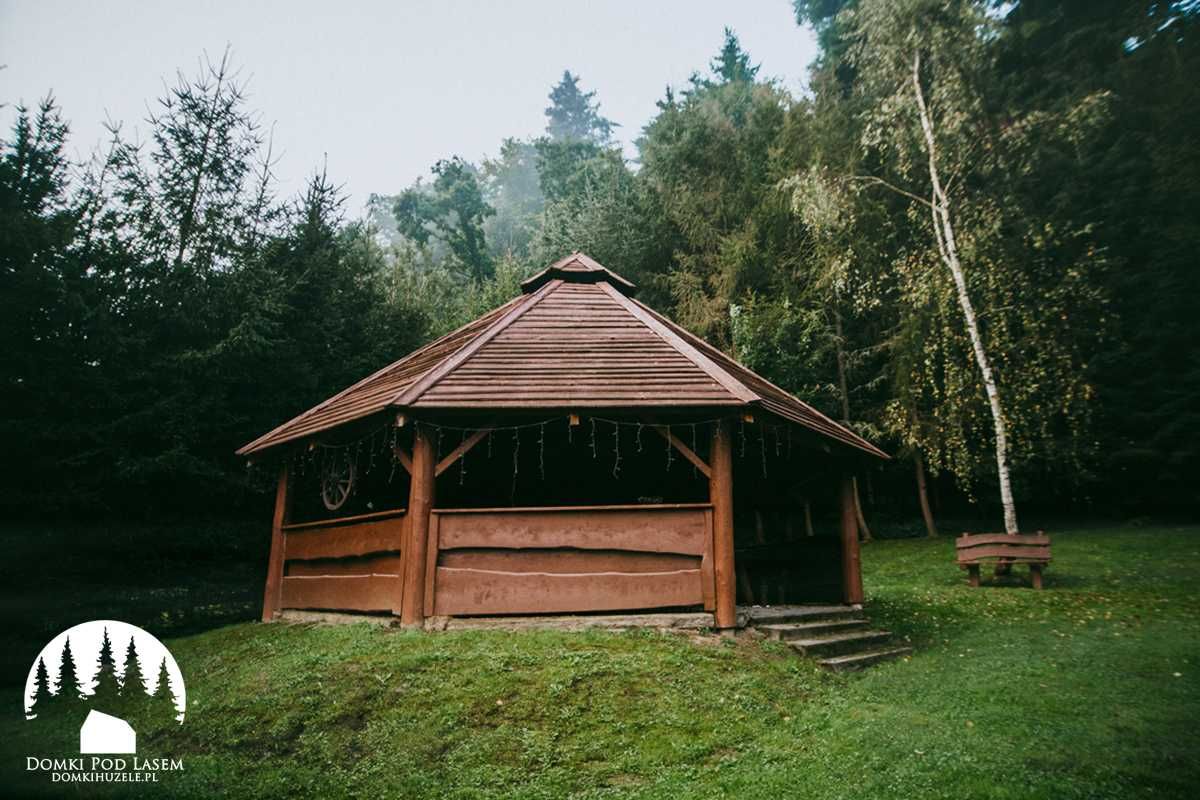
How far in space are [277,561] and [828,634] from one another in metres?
8.17

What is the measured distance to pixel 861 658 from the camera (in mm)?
7988

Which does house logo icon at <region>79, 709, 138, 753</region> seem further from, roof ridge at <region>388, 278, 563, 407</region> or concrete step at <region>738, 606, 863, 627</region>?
concrete step at <region>738, 606, 863, 627</region>

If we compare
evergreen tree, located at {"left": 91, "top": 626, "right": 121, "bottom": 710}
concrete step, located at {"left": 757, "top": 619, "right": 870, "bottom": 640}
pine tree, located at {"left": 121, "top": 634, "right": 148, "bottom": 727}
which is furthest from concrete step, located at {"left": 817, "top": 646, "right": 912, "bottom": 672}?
evergreen tree, located at {"left": 91, "top": 626, "right": 121, "bottom": 710}

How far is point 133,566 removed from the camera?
13.6 metres

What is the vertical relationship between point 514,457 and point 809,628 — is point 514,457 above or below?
above

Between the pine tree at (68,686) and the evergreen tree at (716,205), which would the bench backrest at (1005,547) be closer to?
the evergreen tree at (716,205)

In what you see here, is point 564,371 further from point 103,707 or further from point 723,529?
point 103,707

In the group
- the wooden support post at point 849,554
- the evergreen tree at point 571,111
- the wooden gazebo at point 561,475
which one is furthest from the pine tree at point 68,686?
the evergreen tree at point 571,111

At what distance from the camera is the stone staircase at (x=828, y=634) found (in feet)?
25.9

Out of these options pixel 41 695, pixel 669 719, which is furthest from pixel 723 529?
pixel 41 695

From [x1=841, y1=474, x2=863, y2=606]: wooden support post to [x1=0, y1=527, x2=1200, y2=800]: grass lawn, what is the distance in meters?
1.57

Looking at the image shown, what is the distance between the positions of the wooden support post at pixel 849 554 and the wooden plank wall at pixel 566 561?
132 inches

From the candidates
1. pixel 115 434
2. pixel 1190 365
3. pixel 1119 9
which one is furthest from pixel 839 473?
pixel 1119 9

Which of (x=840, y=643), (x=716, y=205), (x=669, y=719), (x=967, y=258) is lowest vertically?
(x=669, y=719)
